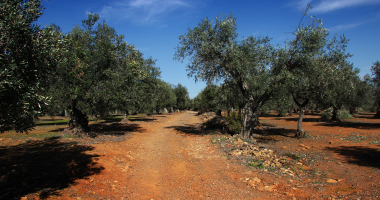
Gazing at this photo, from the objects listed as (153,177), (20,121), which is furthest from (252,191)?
(20,121)

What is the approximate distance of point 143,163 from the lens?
10.3 metres

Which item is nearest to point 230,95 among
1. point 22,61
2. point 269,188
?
point 269,188

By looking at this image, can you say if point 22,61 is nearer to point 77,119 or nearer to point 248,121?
point 77,119

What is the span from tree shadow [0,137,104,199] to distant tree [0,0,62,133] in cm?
195

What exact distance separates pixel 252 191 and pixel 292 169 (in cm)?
284

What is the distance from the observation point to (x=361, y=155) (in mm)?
10953

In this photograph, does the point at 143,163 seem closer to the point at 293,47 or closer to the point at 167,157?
the point at 167,157

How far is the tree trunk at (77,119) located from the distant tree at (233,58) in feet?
29.5

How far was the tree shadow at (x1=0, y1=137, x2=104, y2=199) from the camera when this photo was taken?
5987 mm

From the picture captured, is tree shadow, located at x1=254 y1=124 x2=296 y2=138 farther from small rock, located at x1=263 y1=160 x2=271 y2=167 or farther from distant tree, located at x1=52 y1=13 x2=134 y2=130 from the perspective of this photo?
Result: distant tree, located at x1=52 y1=13 x2=134 y2=130

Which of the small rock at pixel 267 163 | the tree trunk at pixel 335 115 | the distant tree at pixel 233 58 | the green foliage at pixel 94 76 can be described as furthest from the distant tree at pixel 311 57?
the tree trunk at pixel 335 115

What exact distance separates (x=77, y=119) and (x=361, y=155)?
18.2 metres

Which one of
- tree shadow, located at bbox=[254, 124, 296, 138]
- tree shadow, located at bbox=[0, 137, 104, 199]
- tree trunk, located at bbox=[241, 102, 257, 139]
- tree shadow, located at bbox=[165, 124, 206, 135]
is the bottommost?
tree shadow, located at bbox=[254, 124, 296, 138]

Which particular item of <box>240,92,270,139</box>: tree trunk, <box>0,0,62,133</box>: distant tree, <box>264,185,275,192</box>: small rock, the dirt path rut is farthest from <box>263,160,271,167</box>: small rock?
<box>0,0,62,133</box>: distant tree
